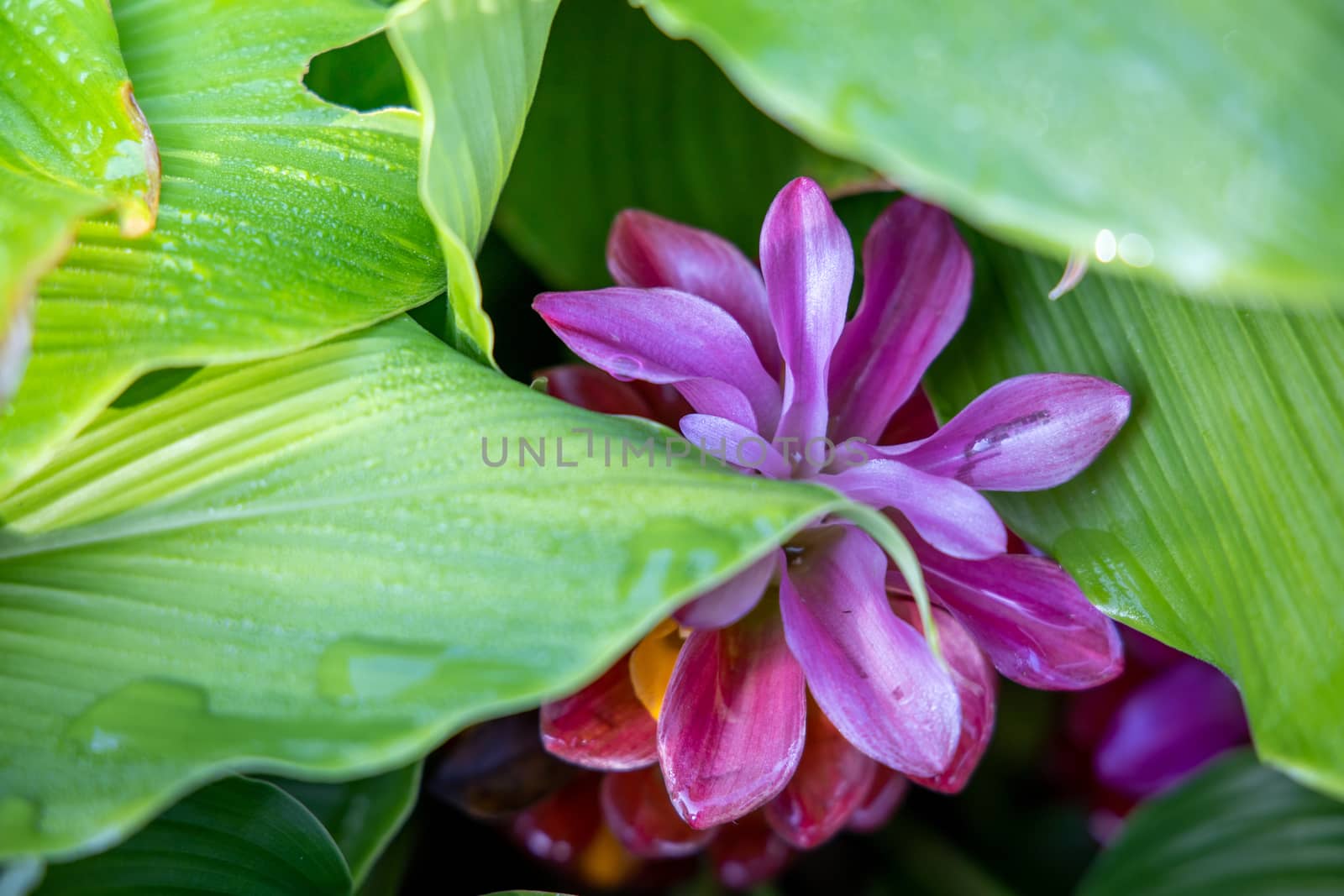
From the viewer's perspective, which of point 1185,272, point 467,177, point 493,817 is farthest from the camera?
point 493,817

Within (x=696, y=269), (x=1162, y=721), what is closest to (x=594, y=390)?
(x=696, y=269)

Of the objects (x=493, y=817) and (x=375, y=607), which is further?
(x=493, y=817)

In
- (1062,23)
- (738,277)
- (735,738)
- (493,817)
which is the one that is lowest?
(493,817)

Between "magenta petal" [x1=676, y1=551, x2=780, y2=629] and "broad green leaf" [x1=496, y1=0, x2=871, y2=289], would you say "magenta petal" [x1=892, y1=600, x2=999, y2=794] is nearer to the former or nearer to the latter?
"magenta petal" [x1=676, y1=551, x2=780, y2=629]

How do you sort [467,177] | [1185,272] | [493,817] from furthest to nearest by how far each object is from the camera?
[493,817] → [467,177] → [1185,272]

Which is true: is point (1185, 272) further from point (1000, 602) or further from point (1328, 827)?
point (1328, 827)

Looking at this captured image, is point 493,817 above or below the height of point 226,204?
below

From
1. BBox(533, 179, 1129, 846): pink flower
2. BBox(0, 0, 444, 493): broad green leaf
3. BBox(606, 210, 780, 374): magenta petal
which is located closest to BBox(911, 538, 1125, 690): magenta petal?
BBox(533, 179, 1129, 846): pink flower

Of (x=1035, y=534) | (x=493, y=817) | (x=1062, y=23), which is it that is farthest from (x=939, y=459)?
(x=493, y=817)
